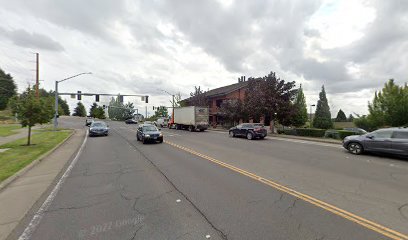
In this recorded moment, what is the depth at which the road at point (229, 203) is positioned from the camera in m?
4.25

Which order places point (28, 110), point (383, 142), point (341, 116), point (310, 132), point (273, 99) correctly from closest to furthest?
point (383, 142), point (28, 110), point (310, 132), point (273, 99), point (341, 116)

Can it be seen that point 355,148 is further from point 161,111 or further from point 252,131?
point 161,111

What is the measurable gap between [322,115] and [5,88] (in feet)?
322

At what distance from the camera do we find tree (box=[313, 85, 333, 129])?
47.5 m

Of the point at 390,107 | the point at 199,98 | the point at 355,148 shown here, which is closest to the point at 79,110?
the point at 199,98

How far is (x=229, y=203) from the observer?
5.54 metres

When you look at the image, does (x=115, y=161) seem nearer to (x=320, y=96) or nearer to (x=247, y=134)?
(x=247, y=134)

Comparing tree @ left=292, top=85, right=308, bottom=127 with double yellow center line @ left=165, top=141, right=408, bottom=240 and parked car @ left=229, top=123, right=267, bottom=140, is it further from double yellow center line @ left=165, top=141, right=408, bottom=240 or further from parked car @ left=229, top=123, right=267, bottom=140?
double yellow center line @ left=165, top=141, right=408, bottom=240

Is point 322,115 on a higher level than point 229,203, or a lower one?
higher

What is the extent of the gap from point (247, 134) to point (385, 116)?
17408 millimetres

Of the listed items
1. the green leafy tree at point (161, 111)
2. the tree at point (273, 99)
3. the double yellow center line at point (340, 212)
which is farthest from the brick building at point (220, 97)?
the green leafy tree at point (161, 111)

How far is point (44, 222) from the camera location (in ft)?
15.6

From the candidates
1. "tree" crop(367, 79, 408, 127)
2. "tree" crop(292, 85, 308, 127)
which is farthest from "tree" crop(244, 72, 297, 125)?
"tree" crop(367, 79, 408, 127)

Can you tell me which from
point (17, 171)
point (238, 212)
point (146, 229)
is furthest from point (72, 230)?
point (17, 171)
